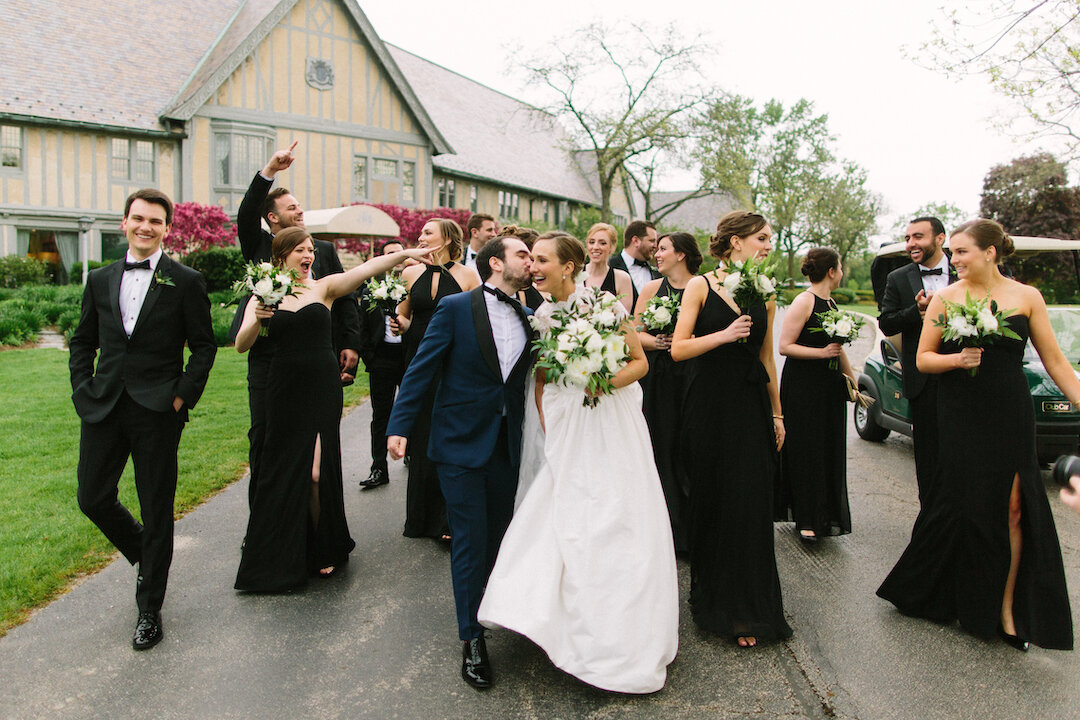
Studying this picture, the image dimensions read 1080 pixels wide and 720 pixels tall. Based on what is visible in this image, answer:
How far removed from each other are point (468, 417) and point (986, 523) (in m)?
3.04

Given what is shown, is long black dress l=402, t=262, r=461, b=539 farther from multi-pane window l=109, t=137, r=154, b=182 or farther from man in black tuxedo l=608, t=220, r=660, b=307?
multi-pane window l=109, t=137, r=154, b=182

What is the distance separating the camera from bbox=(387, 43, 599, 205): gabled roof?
39281mm

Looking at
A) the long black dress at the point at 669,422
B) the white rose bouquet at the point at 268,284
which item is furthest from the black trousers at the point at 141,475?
the long black dress at the point at 669,422

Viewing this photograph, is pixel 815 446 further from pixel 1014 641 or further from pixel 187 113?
pixel 187 113

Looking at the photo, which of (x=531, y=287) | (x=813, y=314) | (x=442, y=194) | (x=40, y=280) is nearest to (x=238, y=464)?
(x=531, y=287)

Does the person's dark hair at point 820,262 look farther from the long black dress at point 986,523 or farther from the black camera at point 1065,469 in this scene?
the black camera at point 1065,469

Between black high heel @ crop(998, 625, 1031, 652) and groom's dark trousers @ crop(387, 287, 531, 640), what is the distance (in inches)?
116

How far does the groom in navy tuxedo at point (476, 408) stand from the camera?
160 inches

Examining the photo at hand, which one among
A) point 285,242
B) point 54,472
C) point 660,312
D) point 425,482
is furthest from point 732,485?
point 54,472

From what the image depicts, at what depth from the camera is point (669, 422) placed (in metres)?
6.42

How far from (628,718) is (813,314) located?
12.8ft

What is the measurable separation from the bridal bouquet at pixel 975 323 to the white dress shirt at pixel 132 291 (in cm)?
464

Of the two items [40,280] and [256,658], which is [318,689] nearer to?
[256,658]

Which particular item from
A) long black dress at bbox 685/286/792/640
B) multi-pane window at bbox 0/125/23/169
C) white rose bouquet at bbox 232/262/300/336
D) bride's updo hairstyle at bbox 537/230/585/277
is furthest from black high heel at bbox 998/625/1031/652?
multi-pane window at bbox 0/125/23/169
